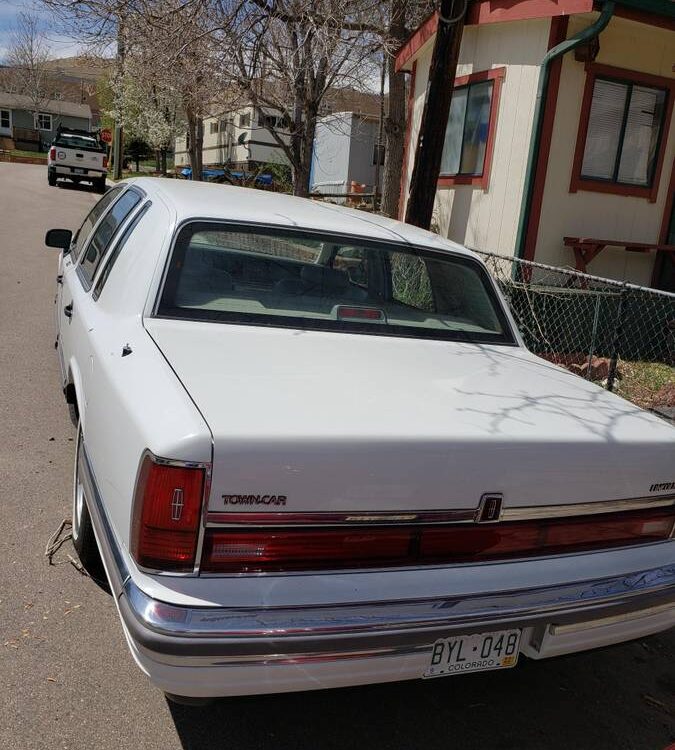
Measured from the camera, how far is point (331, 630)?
6.76ft

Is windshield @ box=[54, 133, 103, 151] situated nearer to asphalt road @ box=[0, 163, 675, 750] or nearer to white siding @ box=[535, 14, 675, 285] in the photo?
white siding @ box=[535, 14, 675, 285]

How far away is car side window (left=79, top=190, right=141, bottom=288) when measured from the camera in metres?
4.10

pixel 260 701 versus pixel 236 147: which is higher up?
pixel 236 147

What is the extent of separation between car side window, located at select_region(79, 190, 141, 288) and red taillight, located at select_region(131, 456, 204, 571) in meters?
2.21

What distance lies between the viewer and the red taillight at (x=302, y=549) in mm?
2090

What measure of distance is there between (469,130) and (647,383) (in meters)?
4.48

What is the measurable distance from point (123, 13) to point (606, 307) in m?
7.88

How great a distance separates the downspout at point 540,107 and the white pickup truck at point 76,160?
19710 millimetres

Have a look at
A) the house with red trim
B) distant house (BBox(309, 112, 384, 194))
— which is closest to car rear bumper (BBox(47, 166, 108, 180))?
distant house (BBox(309, 112, 384, 194))

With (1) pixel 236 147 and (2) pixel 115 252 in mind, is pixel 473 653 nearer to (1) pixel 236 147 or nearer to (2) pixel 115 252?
(2) pixel 115 252

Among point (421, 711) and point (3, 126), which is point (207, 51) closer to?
point (421, 711)

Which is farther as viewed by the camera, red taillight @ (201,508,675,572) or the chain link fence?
the chain link fence

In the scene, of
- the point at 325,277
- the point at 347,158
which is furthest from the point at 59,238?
the point at 347,158

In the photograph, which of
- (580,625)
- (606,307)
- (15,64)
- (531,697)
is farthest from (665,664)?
(15,64)
